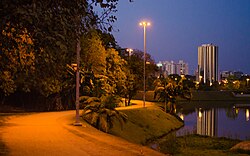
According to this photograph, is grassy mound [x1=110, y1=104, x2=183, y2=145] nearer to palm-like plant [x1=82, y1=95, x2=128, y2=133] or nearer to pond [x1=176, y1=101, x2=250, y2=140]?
pond [x1=176, y1=101, x2=250, y2=140]

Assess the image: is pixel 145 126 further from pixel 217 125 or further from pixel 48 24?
pixel 48 24

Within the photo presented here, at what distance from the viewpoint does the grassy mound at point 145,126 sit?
27.3 meters

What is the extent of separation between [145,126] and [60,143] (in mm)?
17423

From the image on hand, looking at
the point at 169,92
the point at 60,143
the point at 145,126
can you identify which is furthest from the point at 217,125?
the point at 60,143

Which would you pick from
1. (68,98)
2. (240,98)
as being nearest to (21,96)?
(68,98)

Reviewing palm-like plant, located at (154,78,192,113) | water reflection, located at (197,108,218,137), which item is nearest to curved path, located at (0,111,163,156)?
water reflection, located at (197,108,218,137)

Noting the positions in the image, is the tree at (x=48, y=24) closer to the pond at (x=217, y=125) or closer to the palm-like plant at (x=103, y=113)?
the palm-like plant at (x=103, y=113)

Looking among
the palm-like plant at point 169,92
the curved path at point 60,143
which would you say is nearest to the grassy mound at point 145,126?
the palm-like plant at point 169,92

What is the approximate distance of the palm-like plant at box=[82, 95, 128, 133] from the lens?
2377 centimetres

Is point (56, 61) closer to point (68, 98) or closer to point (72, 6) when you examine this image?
point (72, 6)

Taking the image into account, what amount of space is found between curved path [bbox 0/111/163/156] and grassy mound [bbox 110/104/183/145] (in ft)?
18.7

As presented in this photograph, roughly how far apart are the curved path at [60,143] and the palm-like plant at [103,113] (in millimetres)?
1807

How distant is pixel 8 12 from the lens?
24.5 ft

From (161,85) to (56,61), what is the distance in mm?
42405
